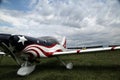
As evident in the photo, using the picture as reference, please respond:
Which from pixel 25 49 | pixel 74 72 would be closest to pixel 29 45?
pixel 25 49

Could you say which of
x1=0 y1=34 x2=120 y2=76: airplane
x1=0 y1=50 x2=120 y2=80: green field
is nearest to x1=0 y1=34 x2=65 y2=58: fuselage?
x1=0 y1=34 x2=120 y2=76: airplane

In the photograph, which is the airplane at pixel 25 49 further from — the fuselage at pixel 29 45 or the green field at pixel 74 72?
the green field at pixel 74 72

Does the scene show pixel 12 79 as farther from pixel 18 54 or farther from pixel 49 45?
pixel 49 45

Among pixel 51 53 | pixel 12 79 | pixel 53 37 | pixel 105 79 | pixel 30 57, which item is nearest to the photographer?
pixel 105 79

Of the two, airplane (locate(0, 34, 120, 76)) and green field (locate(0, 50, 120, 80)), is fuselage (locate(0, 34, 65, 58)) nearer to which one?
airplane (locate(0, 34, 120, 76))

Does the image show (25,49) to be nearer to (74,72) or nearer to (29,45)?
(29,45)

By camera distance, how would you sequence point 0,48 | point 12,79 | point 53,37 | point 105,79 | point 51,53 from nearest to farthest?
1. point 105,79
2. point 12,79
3. point 0,48
4. point 51,53
5. point 53,37

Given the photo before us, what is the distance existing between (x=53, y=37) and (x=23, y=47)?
3451 mm

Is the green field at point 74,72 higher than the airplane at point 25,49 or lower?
lower

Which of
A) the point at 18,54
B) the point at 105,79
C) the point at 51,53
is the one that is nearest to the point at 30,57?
the point at 18,54

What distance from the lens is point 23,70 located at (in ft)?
27.8

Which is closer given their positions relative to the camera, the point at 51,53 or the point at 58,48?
the point at 51,53

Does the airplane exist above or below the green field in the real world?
above

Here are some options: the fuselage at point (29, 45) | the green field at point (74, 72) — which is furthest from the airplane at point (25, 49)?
the green field at point (74, 72)
